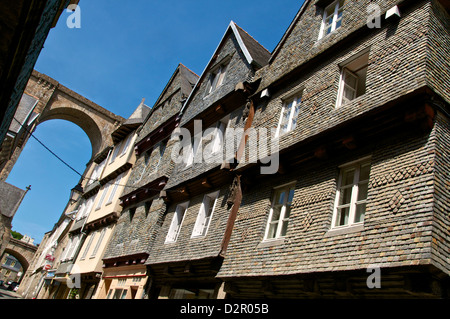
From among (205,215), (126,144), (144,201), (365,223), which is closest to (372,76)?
(365,223)

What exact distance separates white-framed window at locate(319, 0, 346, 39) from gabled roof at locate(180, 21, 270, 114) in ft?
11.0

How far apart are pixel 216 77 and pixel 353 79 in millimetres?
8356

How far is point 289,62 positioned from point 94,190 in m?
20.6

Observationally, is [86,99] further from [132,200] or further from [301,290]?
[301,290]

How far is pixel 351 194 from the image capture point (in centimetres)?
751

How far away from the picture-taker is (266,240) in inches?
348

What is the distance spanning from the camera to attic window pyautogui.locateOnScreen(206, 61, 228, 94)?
1635 cm

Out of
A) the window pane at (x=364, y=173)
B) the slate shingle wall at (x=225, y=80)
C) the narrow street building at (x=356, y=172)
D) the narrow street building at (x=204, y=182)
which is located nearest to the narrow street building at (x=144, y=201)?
the narrow street building at (x=204, y=182)

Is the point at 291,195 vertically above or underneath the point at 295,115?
underneath

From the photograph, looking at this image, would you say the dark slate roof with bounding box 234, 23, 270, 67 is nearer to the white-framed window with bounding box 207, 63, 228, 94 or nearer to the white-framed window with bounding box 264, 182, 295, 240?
the white-framed window with bounding box 207, 63, 228, 94

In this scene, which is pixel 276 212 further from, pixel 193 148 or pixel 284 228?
pixel 193 148

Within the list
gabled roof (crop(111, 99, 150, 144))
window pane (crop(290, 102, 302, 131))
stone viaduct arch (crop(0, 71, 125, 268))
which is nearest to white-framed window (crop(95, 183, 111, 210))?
gabled roof (crop(111, 99, 150, 144))

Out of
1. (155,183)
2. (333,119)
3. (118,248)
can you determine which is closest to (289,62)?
(333,119)
